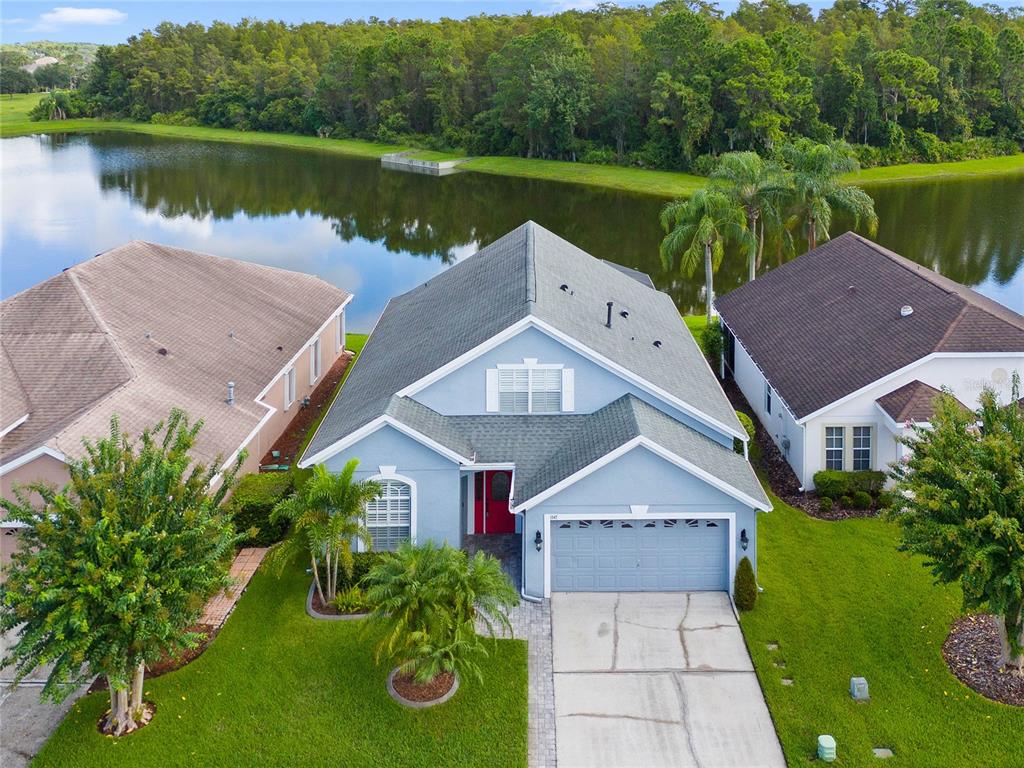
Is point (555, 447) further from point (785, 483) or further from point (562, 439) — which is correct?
point (785, 483)

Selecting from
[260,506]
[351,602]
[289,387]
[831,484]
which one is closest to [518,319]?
[351,602]

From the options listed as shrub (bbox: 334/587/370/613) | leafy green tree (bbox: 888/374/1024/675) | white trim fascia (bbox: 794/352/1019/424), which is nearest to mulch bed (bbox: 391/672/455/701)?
shrub (bbox: 334/587/370/613)

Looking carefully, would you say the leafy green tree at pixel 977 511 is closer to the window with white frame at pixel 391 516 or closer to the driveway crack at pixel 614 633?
the driveway crack at pixel 614 633

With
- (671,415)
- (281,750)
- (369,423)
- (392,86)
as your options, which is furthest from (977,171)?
(281,750)

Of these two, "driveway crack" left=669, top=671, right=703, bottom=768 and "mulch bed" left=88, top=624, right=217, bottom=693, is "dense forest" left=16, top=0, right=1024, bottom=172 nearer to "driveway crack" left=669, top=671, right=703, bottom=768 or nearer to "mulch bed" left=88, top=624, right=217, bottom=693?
"driveway crack" left=669, top=671, right=703, bottom=768

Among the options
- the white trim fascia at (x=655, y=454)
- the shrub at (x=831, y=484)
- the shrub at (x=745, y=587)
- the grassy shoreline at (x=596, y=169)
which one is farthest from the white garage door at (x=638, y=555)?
the grassy shoreline at (x=596, y=169)

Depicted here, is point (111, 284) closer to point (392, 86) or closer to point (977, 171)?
point (977, 171)
